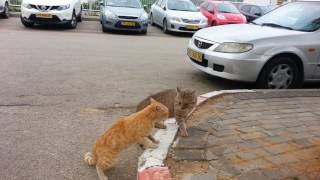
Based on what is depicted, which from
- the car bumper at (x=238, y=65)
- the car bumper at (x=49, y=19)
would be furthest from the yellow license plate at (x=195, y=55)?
the car bumper at (x=49, y=19)

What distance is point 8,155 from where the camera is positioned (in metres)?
4.56

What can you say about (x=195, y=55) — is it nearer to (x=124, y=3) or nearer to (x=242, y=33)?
(x=242, y=33)

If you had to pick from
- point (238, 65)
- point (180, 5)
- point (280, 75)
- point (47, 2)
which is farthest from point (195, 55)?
point (180, 5)

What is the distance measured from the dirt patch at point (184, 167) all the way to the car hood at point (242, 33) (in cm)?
367

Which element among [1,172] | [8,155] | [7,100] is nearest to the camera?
[1,172]

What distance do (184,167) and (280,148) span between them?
121cm

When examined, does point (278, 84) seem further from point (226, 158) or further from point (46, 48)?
point (46, 48)

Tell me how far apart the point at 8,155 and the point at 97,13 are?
708 inches

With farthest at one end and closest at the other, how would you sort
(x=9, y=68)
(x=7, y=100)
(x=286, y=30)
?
1. (x=9, y=68)
2. (x=286, y=30)
3. (x=7, y=100)

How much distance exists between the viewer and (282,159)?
4379mm

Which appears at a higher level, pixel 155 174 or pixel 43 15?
pixel 155 174

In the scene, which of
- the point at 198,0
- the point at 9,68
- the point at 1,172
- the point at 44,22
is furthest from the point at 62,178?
the point at 198,0

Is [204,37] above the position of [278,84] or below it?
above

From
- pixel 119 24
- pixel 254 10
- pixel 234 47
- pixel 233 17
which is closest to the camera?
pixel 234 47
